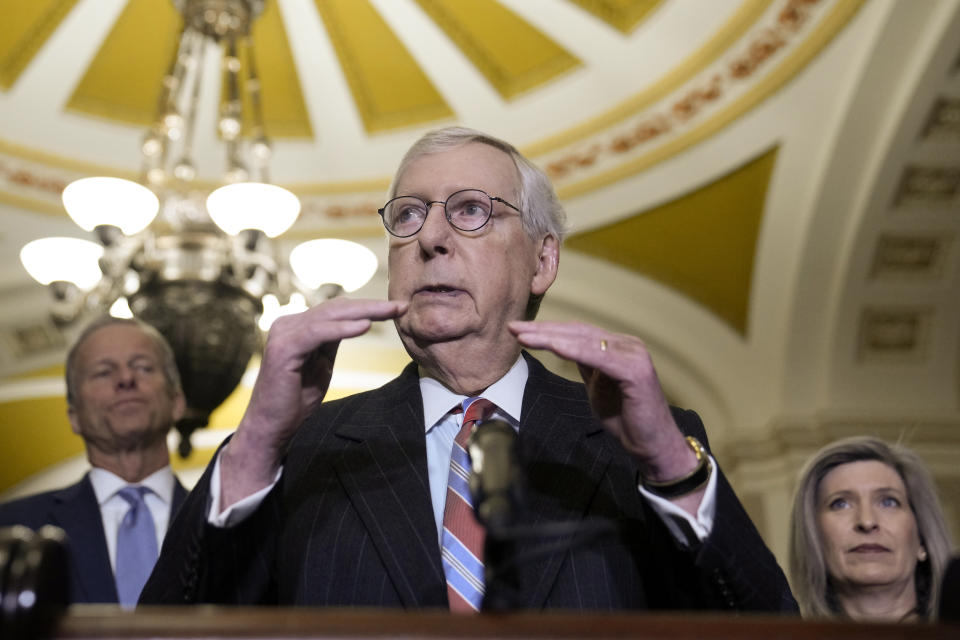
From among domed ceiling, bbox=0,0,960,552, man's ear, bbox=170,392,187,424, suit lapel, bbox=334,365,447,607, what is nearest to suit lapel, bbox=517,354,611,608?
suit lapel, bbox=334,365,447,607

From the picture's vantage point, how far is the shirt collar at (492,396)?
5.87 ft

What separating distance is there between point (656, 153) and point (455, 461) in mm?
5826

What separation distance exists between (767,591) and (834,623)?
0.48m

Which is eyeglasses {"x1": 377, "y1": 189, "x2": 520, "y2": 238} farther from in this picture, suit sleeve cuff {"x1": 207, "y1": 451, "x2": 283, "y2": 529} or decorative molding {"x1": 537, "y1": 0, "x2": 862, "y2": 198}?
decorative molding {"x1": 537, "y1": 0, "x2": 862, "y2": 198}

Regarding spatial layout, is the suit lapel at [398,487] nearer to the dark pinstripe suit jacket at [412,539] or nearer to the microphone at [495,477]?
the dark pinstripe suit jacket at [412,539]

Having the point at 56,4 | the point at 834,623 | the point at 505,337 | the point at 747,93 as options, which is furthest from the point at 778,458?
the point at 834,623

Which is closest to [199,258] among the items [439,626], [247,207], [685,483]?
[247,207]

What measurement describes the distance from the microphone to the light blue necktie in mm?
1596

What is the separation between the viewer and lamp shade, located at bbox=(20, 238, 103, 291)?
5109 millimetres

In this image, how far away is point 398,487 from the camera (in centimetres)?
165

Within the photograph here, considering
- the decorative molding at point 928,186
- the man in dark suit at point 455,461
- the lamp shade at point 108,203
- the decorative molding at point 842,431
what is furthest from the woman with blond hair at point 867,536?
the decorative molding at point 842,431

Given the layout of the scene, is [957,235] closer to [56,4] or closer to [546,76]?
[546,76]

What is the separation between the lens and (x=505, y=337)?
1.82 m

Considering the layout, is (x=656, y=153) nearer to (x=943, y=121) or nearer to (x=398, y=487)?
(x=943, y=121)
